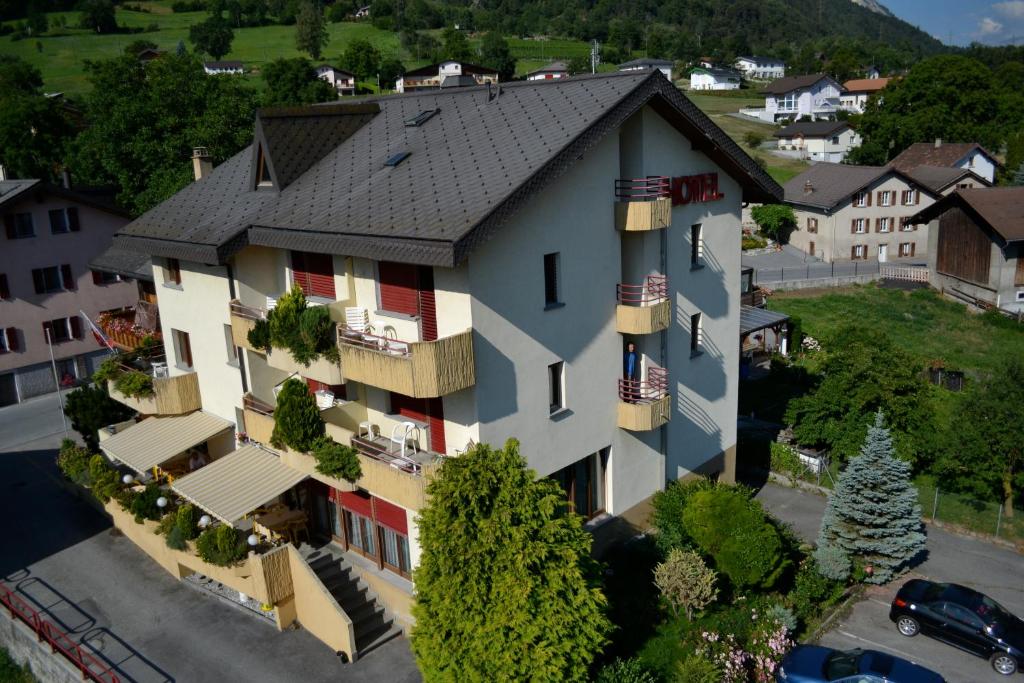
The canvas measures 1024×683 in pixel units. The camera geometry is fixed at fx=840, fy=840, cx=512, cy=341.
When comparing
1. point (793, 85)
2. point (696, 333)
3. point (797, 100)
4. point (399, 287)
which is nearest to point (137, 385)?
point (399, 287)

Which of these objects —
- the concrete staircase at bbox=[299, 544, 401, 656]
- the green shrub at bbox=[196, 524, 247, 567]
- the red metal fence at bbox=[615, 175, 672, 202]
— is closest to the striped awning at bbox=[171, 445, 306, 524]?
the green shrub at bbox=[196, 524, 247, 567]

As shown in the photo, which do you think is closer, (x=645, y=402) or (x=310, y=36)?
(x=645, y=402)

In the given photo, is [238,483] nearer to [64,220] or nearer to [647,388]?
[647,388]

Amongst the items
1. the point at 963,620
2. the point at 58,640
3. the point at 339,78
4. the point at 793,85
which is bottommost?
the point at 58,640

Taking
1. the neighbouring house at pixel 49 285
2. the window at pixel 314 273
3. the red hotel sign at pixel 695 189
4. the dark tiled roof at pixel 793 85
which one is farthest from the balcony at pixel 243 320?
the dark tiled roof at pixel 793 85

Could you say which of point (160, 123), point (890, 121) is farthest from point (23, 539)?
point (890, 121)

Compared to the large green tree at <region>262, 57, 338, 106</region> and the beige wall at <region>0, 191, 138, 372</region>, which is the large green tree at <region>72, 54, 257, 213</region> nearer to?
the beige wall at <region>0, 191, 138, 372</region>
